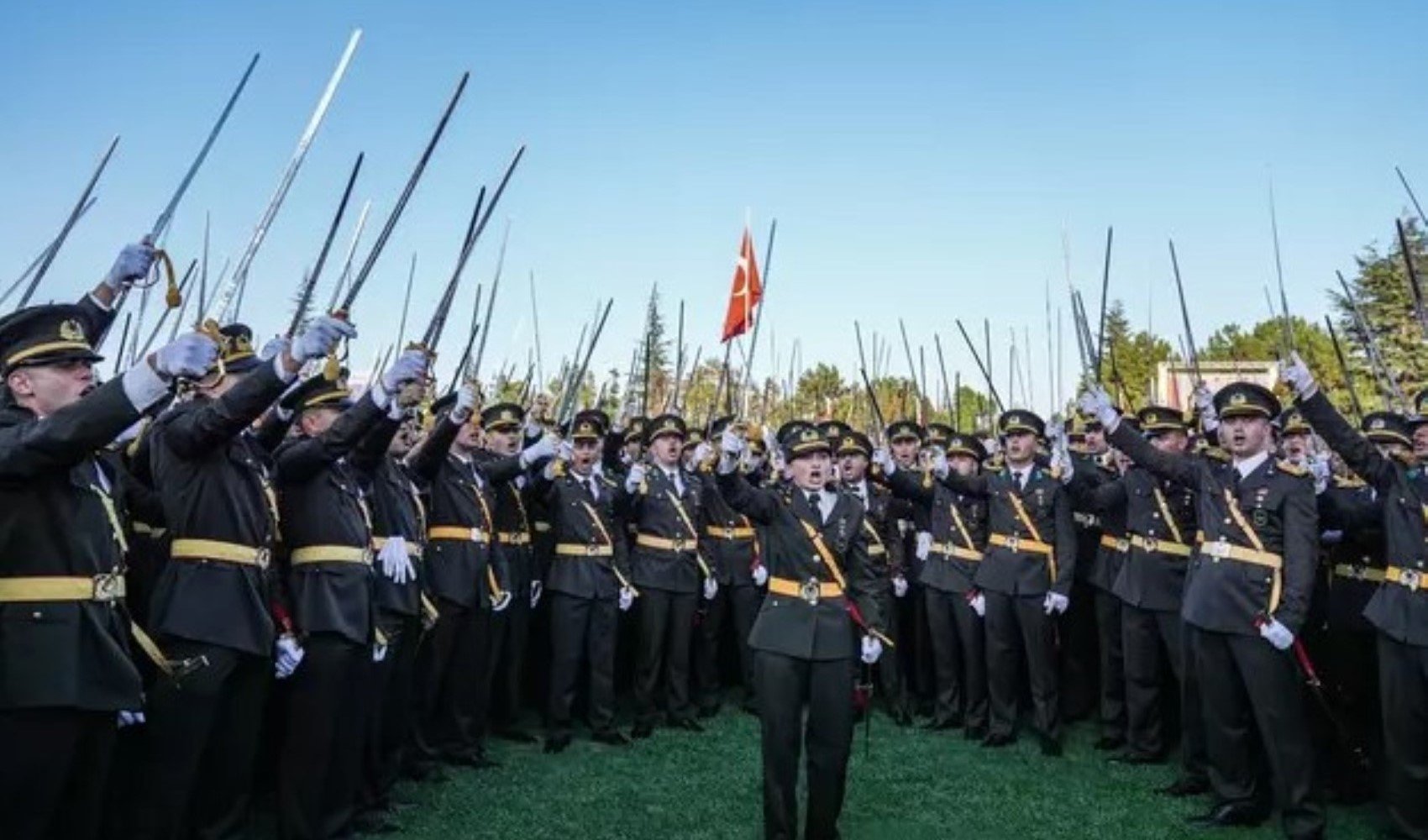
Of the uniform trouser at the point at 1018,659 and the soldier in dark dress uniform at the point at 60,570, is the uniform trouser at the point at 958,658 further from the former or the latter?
the soldier in dark dress uniform at the point at 60,570

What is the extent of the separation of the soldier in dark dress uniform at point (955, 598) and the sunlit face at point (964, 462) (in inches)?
0.5

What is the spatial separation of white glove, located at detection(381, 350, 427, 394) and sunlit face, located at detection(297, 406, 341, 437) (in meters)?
0.90

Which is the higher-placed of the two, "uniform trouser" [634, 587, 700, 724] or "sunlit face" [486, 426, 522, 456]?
"sunlit face" [486, 426, 522, 456]

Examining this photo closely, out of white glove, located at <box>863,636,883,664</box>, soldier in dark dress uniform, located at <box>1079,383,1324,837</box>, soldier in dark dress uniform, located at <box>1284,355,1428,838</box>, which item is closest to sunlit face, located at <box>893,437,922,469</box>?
soldier in dark dress uniform, located at <box>1079,383,1324,837</box>

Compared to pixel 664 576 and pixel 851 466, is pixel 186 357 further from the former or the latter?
pixel 851 466

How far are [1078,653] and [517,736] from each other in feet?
16.7

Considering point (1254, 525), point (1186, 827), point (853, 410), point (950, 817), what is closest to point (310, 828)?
point (950, 817)

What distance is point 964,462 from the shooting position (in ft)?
32.4

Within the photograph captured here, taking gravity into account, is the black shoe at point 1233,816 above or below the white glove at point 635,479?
below

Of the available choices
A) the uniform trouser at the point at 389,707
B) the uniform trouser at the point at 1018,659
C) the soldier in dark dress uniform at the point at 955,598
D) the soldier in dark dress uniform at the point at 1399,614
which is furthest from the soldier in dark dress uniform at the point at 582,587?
the soldier in dark dress uniform at the point at 1399,614

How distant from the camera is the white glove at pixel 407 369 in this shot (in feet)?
16.2

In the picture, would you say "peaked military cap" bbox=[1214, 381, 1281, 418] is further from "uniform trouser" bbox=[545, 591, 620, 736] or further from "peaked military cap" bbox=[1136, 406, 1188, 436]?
"uniform trouser" bbox=[545, 591, 620, 736]

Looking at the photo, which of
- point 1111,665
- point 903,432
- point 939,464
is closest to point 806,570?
point 939,464

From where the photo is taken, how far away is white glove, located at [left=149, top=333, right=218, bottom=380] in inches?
126
